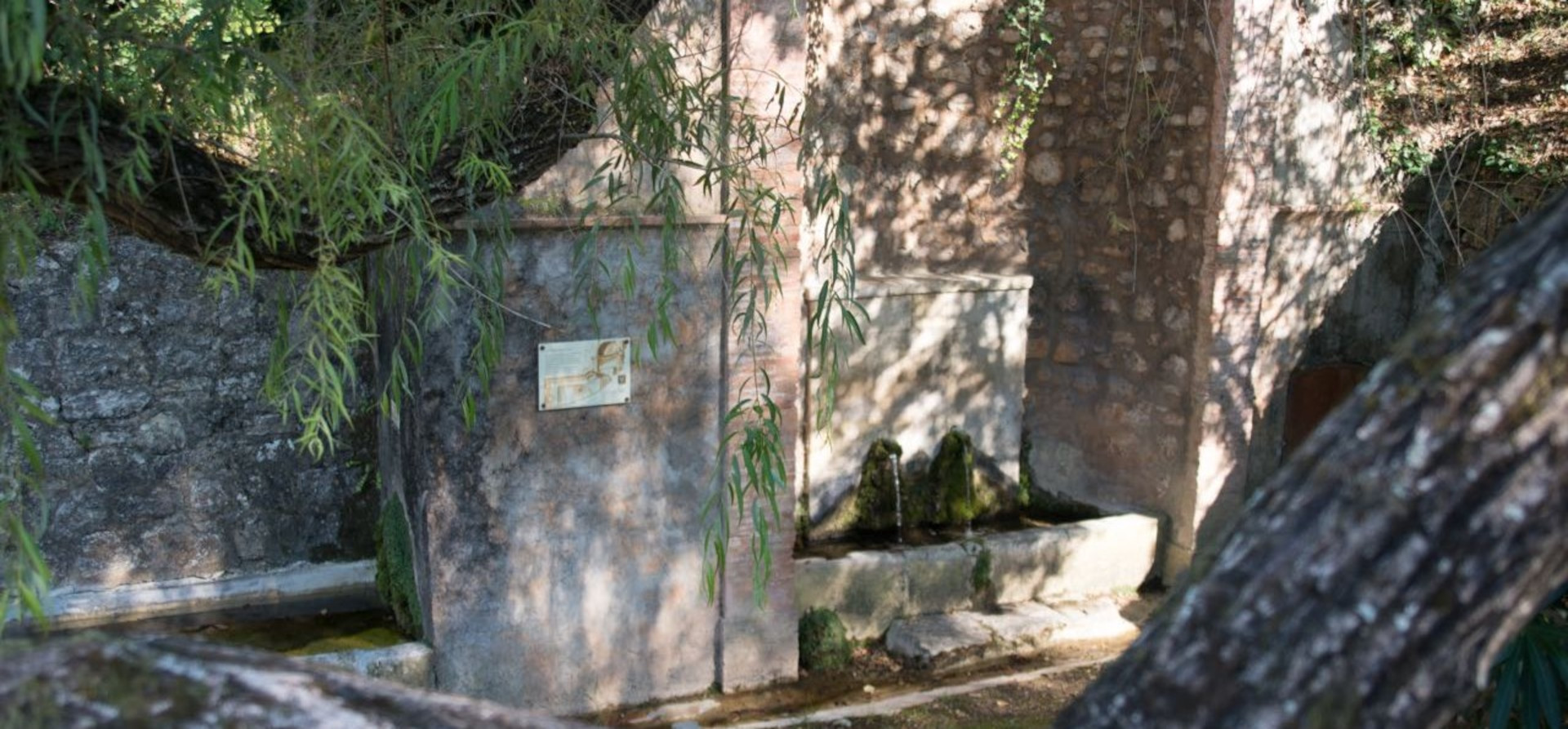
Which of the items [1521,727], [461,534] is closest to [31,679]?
[1521,727]

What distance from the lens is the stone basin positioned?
7074 mm

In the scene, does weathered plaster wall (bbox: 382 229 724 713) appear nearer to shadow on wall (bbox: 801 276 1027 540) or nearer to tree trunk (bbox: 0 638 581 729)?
shadow on wall (bbox: 801 276 1027 540)

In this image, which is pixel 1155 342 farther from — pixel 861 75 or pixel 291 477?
pixel 291 477

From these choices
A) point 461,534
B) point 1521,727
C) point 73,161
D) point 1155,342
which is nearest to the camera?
point 73,161

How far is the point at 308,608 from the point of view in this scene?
6992 mm

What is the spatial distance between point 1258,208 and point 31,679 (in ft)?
22.4

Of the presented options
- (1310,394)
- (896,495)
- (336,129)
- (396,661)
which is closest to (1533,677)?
(336,129)

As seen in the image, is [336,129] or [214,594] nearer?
[336,129]

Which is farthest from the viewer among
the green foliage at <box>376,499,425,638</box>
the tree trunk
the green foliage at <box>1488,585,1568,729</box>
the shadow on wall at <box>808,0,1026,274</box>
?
the shadow on wall at <box>808,0,1026,274</box>

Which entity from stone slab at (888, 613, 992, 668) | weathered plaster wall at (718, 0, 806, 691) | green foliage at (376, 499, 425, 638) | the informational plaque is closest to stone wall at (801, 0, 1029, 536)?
stone slab at (888, 613, 992, 668)

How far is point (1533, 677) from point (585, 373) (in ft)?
11.7

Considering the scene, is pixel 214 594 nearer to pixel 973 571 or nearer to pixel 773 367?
pixel 773 367

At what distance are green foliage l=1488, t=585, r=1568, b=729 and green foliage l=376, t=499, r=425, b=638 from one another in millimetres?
4060

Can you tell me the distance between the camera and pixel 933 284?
8008mm
